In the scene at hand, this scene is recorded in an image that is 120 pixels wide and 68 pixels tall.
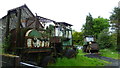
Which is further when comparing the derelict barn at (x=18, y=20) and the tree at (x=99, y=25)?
the tree at (x=99, y=25)

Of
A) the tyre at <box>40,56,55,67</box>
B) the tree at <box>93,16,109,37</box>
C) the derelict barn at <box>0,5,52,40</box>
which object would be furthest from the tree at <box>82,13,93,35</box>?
the tyre at <box>40,56,55,67</box>

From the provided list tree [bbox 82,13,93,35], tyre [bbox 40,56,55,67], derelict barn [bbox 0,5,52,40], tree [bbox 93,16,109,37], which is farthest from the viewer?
tree [bbox 93,16,109,37]

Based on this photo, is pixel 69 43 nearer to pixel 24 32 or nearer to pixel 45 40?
pixel 45 40

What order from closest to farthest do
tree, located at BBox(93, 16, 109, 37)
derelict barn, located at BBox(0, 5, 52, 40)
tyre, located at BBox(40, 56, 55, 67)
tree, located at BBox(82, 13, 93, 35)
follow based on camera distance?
derelict barn, located at BBox(0, 5, 52, 40) < tyre, located at BBox(40, 56, 55, 67) < tree, located at BBox(82, 13, 93, 35) < tree, located at BBox(93, 16, 109, 37)

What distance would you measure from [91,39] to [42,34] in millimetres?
14623

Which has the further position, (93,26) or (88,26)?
(93,26)

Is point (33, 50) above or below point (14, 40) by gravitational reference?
below

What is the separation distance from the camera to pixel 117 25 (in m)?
22.4

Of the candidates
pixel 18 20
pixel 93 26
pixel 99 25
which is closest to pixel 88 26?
pixel 93 26

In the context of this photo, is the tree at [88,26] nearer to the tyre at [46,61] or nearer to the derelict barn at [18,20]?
the derelict barn at [18,20]

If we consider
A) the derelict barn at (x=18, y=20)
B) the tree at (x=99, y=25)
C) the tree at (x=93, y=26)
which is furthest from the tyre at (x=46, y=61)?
the tree at (x=99, y=25)

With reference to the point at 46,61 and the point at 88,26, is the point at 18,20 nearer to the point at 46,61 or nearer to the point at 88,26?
the point at 46,61

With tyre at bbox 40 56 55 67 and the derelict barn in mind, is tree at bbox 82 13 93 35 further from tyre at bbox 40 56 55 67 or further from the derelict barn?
tyre at bbox 40 56 55 67

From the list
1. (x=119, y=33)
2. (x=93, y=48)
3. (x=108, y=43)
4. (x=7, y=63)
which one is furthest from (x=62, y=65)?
(x=108, y=43)
